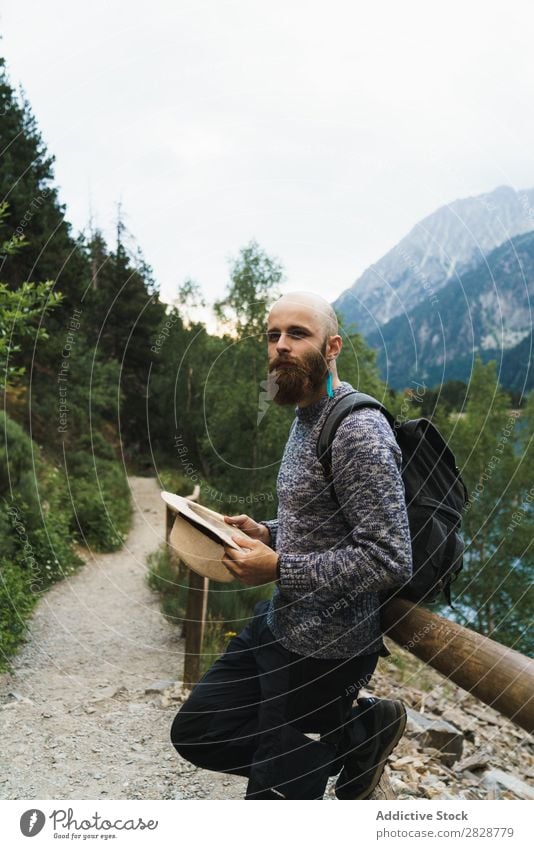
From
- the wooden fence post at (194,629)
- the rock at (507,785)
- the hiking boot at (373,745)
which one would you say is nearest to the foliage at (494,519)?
the rock at (507,785)

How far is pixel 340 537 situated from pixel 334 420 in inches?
10.1

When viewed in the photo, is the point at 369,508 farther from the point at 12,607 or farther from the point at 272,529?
the point at 12,607

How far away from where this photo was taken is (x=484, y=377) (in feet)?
55.0

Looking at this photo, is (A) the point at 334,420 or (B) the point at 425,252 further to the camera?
(B) the point at 425,252

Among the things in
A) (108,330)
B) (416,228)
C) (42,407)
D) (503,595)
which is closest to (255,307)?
(416,228)

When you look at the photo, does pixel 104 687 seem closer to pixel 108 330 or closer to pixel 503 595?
pixel 108 330

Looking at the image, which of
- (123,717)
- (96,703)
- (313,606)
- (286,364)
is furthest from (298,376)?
(96,703)

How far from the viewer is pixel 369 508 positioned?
4.31 ft

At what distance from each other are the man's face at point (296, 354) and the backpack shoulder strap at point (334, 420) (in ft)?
0.36

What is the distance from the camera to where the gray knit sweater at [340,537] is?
4.31ft

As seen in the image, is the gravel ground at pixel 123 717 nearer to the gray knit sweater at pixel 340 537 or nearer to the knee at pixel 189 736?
the knee at pixel 189 736

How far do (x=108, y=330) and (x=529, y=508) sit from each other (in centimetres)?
1118

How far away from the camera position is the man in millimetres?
1326

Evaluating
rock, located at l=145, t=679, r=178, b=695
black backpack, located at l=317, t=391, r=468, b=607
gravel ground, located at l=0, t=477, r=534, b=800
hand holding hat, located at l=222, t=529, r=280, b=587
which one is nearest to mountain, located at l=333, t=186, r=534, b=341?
black backpack, located at l=317, t=391, r=468, b=607
